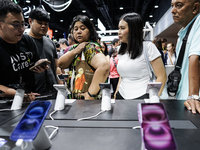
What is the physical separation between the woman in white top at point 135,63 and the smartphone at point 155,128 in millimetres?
837

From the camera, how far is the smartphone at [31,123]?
48cm

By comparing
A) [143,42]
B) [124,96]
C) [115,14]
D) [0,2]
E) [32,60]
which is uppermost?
[115,14]

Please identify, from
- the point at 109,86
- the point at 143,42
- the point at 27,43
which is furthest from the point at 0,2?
the point at 143,42

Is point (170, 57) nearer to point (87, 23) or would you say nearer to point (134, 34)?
point (134, 34)

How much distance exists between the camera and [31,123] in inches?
20.9

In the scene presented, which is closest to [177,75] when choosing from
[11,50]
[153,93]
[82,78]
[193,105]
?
[193,105]

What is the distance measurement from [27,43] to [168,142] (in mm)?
1543

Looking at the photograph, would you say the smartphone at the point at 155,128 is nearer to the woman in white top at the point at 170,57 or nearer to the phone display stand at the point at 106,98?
the phone display stand at the point at 106,98

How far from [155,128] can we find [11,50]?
4.45 ft

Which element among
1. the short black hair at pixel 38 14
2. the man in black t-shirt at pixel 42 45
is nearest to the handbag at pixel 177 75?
the man in black t-shirt at pixel 42 45

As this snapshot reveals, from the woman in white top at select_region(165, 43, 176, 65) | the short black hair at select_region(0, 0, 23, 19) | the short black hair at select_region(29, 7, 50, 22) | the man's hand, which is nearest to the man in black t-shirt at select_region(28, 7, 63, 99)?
the short black hair at select_region(29, 7, 50, 22)

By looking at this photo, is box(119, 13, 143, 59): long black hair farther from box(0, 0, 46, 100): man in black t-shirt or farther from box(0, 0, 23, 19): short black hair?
box(0, 0, 23, 19): short black hair

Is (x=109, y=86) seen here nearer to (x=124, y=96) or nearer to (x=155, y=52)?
(x=124, y=96)

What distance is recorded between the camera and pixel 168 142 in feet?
1.48
